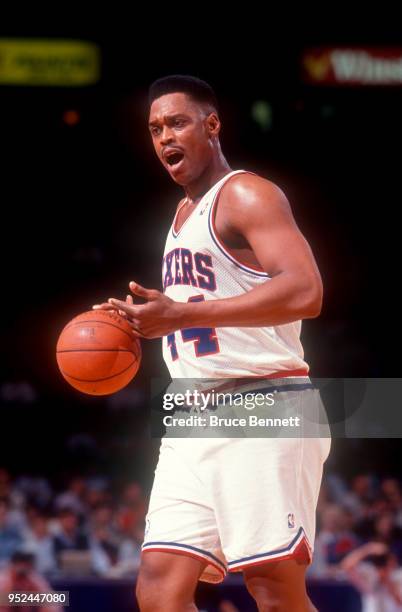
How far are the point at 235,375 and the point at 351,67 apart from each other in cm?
974

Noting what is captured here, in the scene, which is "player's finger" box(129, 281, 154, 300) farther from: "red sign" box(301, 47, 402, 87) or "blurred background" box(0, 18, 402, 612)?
"red sign" box(301, 47, 402, 87)

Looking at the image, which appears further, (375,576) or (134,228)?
(134,228)

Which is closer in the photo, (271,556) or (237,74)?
(271,556)

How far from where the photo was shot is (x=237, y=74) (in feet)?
42.4

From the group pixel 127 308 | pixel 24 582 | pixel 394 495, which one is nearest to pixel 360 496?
pixel 394 495

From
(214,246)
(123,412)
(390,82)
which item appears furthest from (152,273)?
(214,246)

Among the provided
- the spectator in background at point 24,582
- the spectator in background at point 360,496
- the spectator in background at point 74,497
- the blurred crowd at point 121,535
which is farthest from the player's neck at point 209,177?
the spectator in background at point 360,496

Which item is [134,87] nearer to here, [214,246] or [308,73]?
[308,73]

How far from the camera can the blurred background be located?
984cm

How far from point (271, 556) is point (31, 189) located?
1280 centimetres

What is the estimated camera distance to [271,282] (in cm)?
315

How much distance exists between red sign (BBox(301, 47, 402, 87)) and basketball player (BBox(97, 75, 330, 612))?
30.2ft

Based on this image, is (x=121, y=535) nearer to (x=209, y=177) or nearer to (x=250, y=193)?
(x=209, y=177)

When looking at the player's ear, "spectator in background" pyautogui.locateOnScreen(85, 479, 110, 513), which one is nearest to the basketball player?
the player's ear
